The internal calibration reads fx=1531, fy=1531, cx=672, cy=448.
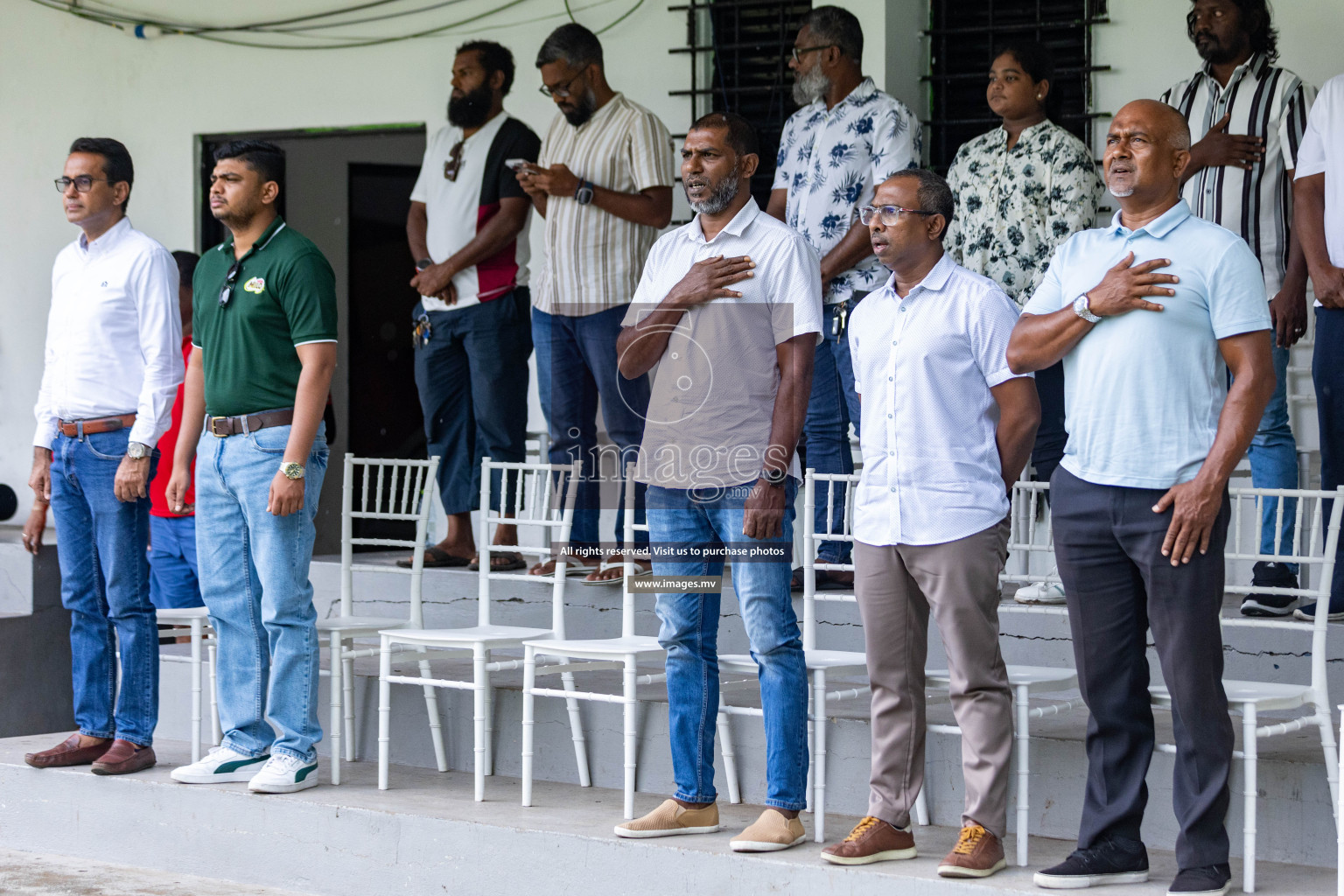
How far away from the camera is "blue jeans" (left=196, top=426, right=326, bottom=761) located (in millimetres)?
3828

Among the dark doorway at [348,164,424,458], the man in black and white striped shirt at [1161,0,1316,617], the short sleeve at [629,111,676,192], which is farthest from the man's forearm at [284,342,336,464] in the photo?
the dark doorway at [348,164,424,458]

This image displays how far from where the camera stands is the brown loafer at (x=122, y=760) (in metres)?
4.12

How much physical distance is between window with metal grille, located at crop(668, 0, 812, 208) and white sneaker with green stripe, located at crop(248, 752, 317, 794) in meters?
2.97

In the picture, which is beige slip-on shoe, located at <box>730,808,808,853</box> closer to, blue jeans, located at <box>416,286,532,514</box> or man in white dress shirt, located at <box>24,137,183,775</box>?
man in white dress shirt, located at <box>24,137,183,775</box>

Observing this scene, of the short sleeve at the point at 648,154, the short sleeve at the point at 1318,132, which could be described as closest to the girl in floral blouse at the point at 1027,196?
the short sleeve at the point at 1318,132

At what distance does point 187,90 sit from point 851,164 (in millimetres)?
3686

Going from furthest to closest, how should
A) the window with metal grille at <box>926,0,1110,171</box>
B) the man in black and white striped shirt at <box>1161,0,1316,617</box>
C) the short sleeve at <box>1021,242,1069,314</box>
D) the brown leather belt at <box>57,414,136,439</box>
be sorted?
the window with metal grille at <box>926,0,1110,171</box>, the man in black and white striped shirt at <box>1161,0,1316,617</box>, the brown leather belt at <box>57,414,136,439</box>, the short sleeve at <box>1021,242,1069,314</box>

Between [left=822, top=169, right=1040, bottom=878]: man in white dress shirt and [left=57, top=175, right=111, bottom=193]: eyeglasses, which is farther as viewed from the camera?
[left=57, top=175, right=111, bottom=193]: eyeglasses

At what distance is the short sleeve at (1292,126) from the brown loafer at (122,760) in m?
3.56

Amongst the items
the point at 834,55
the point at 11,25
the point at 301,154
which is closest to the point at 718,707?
the point at 834,55

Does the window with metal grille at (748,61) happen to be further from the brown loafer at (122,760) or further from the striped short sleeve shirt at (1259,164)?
the brown loafer at (122,760)

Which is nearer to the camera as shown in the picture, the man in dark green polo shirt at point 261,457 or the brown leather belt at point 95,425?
the man in dark green polo shirt at point 261,457

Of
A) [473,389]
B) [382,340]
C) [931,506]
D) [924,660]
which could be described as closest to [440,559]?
[473,389]

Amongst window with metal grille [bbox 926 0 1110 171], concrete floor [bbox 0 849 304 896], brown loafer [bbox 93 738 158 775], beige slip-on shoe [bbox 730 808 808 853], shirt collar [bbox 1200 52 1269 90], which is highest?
window with metal grille [bbox 926 0 1110 171]
